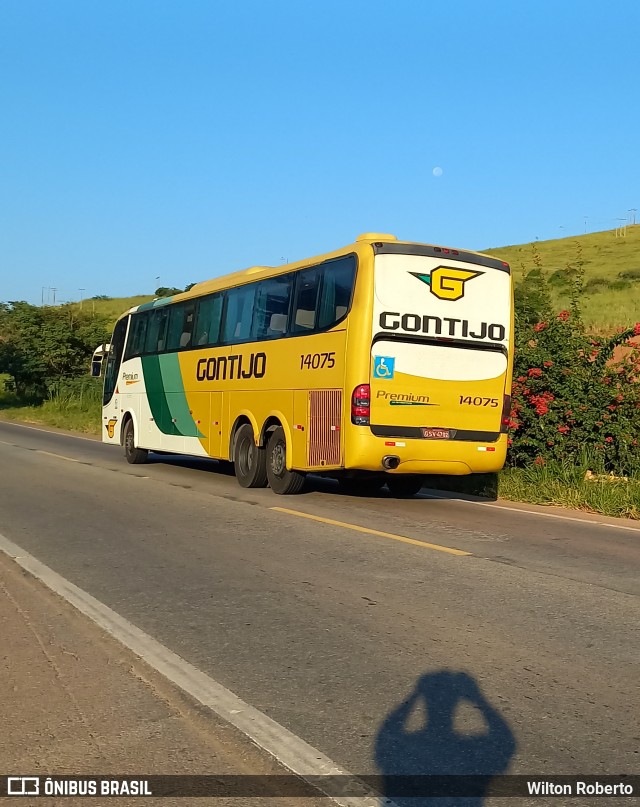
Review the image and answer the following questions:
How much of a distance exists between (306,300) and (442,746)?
34.1ft

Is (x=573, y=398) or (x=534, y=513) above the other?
(x=573, y=398)

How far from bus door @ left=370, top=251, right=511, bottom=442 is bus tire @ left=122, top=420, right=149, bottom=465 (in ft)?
32.0

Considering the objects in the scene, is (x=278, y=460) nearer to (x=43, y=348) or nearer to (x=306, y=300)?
(x=306, y=300)

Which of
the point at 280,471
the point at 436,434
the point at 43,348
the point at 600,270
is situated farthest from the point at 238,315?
the point at 600,270

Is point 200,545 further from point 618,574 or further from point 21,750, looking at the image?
point 21,750

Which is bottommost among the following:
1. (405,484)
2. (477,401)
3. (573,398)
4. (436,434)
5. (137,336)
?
(405,484)

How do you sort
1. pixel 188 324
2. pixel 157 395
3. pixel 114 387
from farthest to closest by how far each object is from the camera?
pixel 114 387 → pixel 157 395 → pixel 188 324

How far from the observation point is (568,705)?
15.7ft

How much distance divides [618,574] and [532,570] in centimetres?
73

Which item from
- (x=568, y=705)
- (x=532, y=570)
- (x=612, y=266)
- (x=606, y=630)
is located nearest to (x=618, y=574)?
(x=532, y=570)

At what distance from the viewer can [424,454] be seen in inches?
516

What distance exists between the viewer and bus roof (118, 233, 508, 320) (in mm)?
12945

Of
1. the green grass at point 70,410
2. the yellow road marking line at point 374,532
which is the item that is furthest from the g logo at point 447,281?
the green grass at point 70,410

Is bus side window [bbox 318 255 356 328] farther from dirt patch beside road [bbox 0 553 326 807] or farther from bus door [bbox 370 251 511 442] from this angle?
dirt patch beside road [bbox 0 553 326 807]
